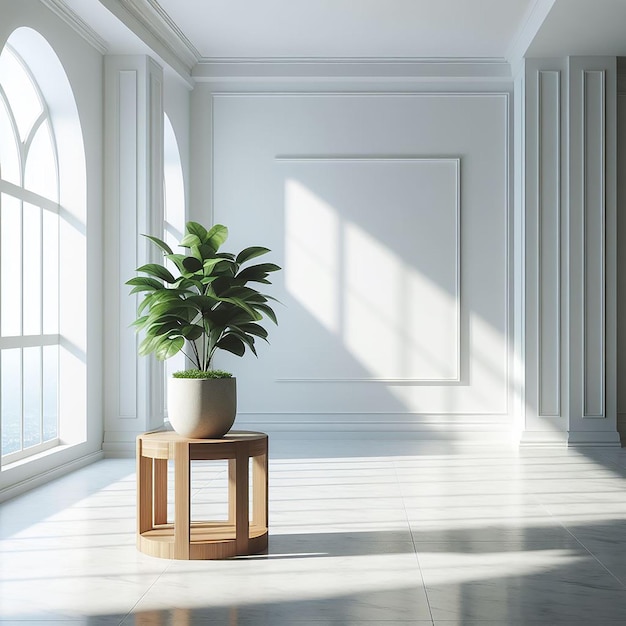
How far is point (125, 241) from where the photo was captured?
6633 mm

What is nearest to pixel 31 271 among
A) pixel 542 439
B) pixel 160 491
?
pixel 160 491

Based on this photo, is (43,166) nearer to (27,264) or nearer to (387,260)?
(27,264)

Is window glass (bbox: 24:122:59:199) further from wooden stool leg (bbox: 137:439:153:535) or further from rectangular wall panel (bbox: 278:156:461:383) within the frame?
wooden stool leg (bbox: 137:439:153:535)

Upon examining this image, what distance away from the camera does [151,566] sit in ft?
11.8

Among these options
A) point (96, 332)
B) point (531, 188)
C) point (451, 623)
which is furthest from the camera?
point (531, 188)

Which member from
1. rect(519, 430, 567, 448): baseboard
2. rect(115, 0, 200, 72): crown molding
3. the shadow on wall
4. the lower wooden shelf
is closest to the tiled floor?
the lower wooden shelf

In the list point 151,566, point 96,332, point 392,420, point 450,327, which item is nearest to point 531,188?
point 450,327

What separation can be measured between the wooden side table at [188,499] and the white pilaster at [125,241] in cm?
264

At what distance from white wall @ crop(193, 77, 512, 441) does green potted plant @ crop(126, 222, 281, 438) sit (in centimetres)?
405

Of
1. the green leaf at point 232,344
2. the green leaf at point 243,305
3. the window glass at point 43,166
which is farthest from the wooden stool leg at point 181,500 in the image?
the window glass at point 43,166

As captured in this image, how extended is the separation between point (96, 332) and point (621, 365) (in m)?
4.46

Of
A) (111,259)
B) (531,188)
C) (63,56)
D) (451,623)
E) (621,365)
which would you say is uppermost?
(63,56)

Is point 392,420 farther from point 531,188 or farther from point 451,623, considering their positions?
point 451,623

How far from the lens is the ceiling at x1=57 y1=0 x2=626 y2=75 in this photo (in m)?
6.20
